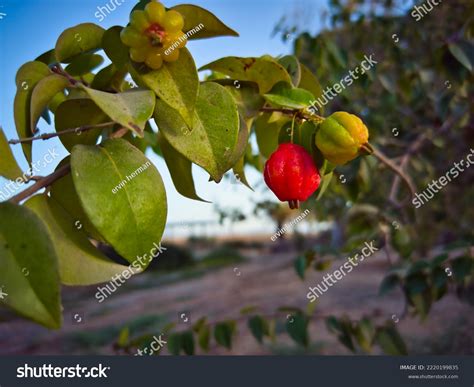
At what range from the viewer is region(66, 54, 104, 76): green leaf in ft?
2.13

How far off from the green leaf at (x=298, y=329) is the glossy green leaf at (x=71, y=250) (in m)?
0.92

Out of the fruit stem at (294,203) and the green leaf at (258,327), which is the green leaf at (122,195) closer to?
the fruit stem at (294,203)

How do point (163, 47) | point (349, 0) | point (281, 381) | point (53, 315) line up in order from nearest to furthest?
point (53, 315), point (163, 47), point (281, 381), point (349, 0)

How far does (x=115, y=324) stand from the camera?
3967 mm

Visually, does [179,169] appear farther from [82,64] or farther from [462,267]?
[462,267]

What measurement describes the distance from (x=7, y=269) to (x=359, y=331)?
115cm

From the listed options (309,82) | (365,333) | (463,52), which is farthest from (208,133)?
(365,333)

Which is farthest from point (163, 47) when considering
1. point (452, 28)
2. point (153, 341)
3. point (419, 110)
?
point (452, 28)

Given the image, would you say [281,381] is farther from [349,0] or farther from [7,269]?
[349,0]

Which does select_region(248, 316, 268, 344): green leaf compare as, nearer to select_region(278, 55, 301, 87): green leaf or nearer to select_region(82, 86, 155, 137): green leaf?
select_region(278, 55, 301, 87): green leaf

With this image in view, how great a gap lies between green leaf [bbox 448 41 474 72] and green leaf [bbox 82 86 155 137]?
35.9 inches

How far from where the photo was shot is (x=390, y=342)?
4.44 feet

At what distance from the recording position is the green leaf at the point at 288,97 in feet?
1.84

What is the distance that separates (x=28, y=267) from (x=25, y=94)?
26 cm
